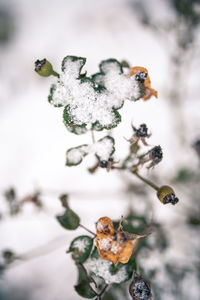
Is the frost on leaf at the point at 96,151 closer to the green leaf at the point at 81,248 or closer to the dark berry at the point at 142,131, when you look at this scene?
the dark berry at the point at 142,131

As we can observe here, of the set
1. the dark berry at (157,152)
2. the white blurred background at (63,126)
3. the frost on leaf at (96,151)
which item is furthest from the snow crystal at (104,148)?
the white blurred background at (63,126)

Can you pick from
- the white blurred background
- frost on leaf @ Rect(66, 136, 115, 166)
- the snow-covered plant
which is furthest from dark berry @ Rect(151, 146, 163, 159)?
the white blurred background

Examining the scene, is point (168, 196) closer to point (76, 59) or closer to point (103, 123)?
point (103, 123)

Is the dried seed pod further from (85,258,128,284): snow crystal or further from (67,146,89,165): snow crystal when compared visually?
(67,146,89,165): snow crystal

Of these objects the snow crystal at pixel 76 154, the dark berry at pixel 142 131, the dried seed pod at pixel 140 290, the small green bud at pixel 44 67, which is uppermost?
the small green bud at pixel 44 67

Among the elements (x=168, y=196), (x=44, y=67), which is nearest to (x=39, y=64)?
(x=44, y=67)

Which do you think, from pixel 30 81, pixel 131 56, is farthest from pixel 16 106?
pixel 131 56
